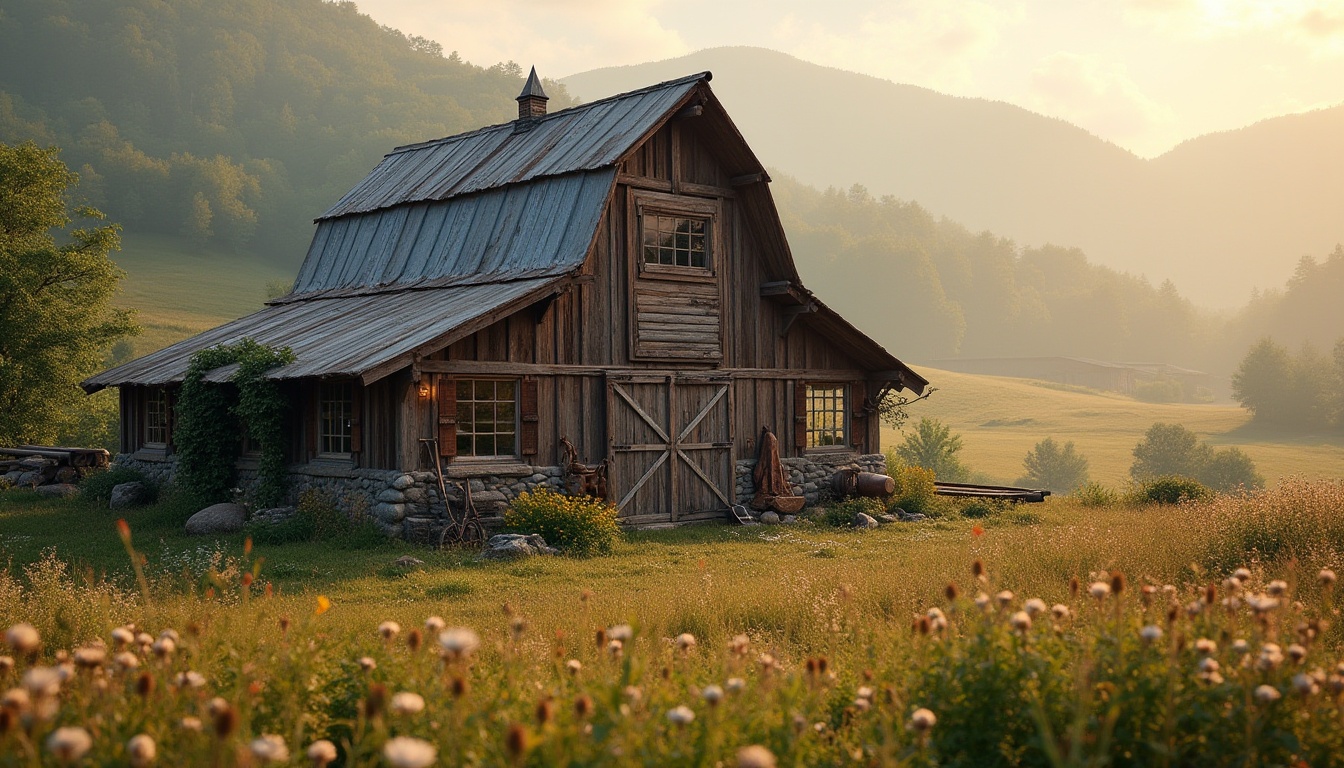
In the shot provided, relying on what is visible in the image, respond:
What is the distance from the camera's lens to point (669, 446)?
20.4 m

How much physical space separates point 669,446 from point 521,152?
6861 mm

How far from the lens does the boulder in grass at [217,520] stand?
18453mm

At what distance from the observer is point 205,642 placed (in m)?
6.02

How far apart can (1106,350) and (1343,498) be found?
402ft

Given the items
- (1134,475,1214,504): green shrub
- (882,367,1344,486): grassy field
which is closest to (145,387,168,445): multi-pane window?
(1134,475,1214,504): green shrub

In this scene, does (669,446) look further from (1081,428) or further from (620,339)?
(1081,428)

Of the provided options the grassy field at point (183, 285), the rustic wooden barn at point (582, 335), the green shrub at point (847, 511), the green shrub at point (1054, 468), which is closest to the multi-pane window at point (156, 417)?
the rustic wooden barn at point (582, 335)

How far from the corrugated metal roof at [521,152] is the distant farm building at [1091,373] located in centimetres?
7984

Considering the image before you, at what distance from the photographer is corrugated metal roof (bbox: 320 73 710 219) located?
20109 millimetres

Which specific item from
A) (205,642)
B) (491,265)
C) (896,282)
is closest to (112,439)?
(491,265)

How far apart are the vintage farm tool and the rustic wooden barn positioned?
0.46 ft

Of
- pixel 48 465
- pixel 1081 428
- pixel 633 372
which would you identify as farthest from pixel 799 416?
pixel 1081 428

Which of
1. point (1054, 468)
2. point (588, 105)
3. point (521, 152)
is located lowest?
point (1054, 468)

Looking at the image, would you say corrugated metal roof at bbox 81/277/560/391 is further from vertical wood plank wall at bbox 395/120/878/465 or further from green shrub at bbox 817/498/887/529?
green shrub at bbox 817/498/887/529
